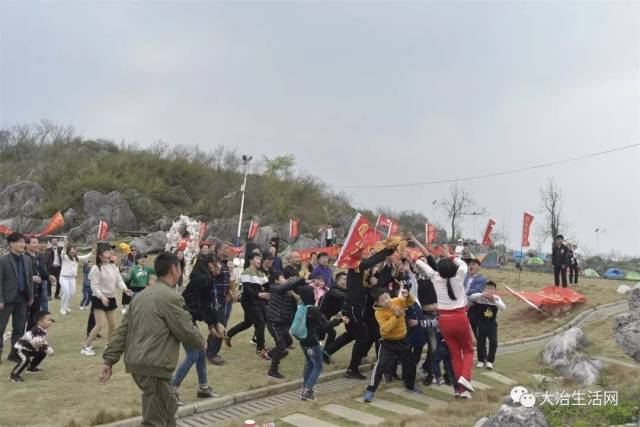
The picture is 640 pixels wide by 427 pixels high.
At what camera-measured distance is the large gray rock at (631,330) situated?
21.2 ft

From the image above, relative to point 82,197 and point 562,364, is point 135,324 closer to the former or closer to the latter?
point 562,364

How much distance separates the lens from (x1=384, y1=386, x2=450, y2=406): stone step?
670 cm

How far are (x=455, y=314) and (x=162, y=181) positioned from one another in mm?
48596

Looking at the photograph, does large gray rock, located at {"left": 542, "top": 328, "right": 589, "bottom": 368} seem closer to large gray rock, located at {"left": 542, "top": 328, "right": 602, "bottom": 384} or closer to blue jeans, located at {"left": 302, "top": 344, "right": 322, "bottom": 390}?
large gray rock, located at {"left": 542, "top": 328, "right": 602, "bottom": 384}

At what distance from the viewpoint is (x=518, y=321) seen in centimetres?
1327

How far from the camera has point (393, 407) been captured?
6422 millimetres

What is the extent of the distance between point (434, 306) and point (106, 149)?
191 feet

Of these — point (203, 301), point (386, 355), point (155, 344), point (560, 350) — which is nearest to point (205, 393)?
point (203, 301)

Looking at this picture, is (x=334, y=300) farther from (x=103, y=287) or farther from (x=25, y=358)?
(x=25, y=358)

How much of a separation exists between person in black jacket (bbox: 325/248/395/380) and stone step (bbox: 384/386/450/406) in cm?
87

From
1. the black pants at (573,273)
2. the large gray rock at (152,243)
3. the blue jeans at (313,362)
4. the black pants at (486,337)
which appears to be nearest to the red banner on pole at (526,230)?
the black pants at (573,273)

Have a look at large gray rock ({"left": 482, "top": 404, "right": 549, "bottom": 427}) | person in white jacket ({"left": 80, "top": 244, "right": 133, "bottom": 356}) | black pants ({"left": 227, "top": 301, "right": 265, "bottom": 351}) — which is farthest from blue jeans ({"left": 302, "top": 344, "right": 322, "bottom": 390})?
person in white jacket ({"left": 80, "top": 244, "right": 133, "bottom": 356})

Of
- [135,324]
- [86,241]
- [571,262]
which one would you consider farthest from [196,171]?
[135,324]

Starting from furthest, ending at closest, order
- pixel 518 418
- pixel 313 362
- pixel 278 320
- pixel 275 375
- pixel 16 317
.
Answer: pixel 278 320
pixel 275 375
pixel 16 317
pixel 313 362
pixel 518 418
